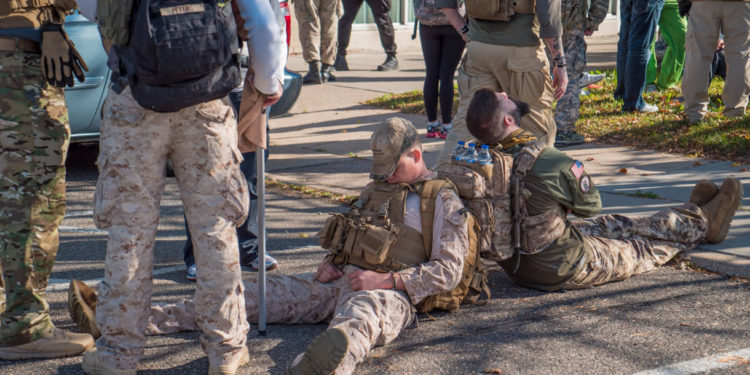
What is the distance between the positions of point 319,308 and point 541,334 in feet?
3.38

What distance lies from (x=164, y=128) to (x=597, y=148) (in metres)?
5.72

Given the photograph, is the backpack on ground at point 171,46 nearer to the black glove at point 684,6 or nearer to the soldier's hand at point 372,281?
the soldier's hand at point 372,281

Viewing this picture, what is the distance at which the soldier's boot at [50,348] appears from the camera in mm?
3908

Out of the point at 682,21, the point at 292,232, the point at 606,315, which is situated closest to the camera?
the point at 606,315

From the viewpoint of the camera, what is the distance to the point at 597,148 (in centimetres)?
842

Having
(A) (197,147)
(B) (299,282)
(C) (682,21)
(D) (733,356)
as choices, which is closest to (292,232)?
(B) (299,282)

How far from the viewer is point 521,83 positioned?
597 cm

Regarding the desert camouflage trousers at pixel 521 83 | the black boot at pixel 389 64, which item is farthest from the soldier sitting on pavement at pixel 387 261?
the black boot at pixel 389 64

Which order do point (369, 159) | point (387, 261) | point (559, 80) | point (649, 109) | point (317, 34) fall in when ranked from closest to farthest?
point (387, 261), point (559, 80), point (369, 159), point (649, 109), point (317, 34)

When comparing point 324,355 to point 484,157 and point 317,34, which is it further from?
point 317,34

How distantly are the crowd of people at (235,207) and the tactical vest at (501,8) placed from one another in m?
0.01

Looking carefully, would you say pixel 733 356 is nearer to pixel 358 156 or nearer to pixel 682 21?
pixel 358 156

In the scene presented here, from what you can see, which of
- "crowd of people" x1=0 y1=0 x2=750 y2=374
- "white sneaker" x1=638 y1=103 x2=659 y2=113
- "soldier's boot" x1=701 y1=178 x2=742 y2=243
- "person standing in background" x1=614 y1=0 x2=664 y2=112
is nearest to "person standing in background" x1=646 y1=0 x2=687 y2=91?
"person standing in background" x1=614 y1=0 x2=664 y2=112

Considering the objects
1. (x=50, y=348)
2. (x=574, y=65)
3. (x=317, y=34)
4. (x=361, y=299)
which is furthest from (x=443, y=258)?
(x=317, y=34)
